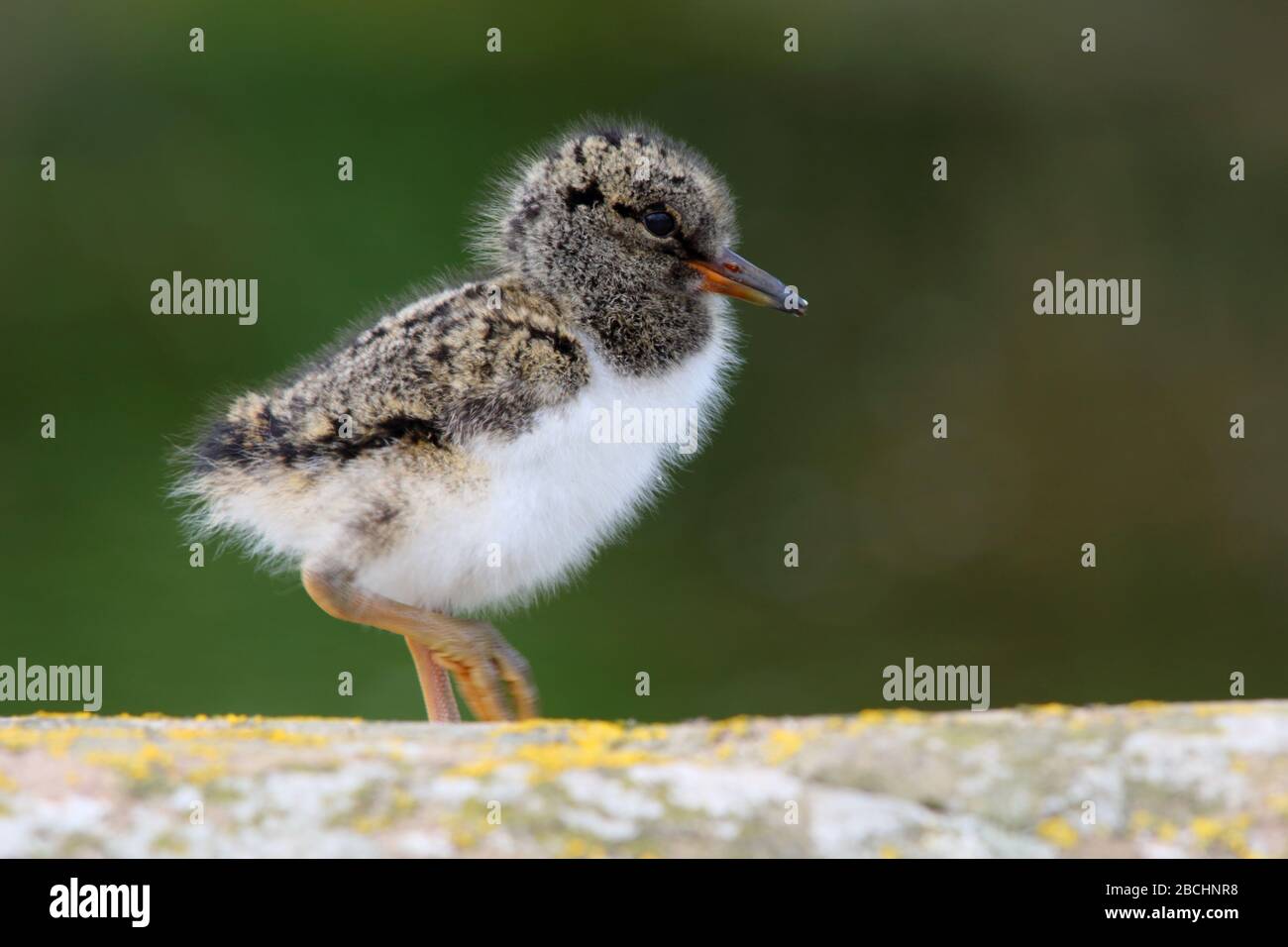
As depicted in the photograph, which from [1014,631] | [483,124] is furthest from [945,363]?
[483,124]

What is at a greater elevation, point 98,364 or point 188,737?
point 98,364

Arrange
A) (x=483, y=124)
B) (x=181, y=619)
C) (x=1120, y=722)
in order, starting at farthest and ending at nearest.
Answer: (x=483, y=124) < (x=181, y=619) < (x=1120, y=722)

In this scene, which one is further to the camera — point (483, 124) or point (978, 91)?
point (978, 91)

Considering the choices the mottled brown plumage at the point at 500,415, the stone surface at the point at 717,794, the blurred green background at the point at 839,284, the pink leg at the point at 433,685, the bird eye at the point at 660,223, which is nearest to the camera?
the stone surface at the point at 717,794

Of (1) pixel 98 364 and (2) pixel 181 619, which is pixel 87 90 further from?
(2) pixel 181 619

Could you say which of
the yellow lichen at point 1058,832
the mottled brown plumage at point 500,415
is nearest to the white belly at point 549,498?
the mottled brown plumage at point 500,415

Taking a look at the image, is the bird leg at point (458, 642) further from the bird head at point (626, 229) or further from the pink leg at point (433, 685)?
the bird head at point (626, 229)

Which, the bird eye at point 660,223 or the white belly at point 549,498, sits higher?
the bird eye at point 660,223
